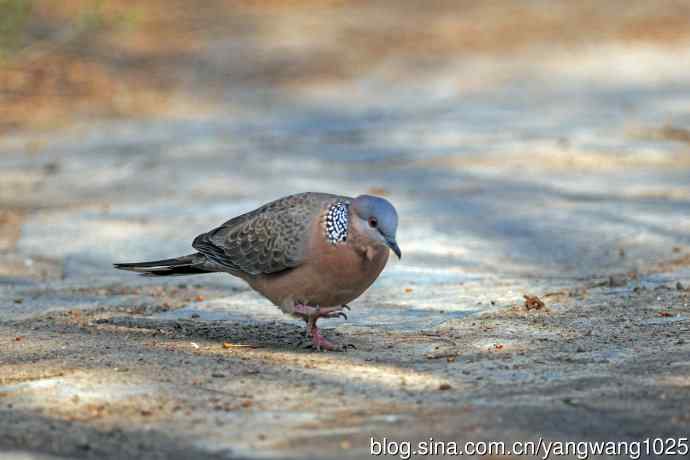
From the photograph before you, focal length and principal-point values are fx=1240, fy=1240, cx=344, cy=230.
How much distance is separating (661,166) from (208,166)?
14.2 ft

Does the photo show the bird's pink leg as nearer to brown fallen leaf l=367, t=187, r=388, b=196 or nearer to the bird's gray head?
the bird's gray head

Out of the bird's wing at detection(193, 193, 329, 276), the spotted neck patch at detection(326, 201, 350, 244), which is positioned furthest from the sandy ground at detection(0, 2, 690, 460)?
the spotted neck patch at detection(326, 201, 350, 244)

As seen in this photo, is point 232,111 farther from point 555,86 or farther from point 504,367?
point 504,367

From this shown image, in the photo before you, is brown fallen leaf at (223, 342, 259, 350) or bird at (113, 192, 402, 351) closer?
bird at (113, 192, 402, 351)

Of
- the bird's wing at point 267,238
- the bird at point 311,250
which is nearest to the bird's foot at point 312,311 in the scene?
the bird at point 311,250

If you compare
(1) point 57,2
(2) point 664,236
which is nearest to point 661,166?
(2) point 664,236

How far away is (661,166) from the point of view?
1109 centimetres

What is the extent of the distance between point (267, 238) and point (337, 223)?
1.73ft

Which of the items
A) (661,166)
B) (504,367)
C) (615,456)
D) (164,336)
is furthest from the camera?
(661,166)

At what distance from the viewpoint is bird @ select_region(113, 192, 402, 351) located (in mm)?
5398

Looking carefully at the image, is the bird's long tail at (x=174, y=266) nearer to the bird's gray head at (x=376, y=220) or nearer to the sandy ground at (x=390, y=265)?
the sandy ground at (x=390, y=265)

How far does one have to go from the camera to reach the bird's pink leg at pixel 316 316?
573 centimetres

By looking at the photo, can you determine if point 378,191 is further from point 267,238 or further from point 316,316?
point 316,316

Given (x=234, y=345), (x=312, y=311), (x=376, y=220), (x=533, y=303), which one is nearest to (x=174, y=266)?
(x=234, y=345)
